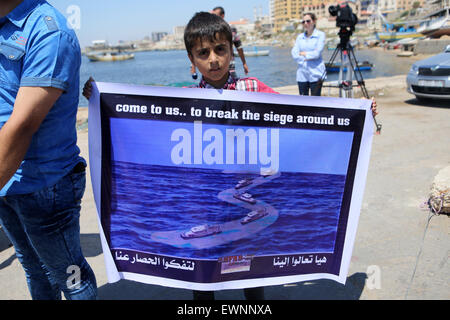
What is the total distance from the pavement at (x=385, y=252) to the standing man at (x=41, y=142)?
0.93 metres

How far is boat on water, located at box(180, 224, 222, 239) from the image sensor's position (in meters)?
2.08

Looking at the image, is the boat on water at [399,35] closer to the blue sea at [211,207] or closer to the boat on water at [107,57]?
the boat on water at [107,57]

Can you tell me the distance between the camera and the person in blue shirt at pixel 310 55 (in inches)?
272

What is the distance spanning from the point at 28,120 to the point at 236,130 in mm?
996

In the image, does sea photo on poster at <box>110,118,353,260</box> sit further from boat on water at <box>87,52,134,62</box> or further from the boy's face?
boat on water at <box>87,52,134,62</box>

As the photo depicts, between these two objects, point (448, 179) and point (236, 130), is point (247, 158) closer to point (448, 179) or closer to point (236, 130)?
point (236, 130)

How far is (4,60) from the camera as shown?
4.97 ft

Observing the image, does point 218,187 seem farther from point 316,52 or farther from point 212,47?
point 316,52

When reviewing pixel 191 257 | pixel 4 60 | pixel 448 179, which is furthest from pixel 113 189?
pixel 448 179

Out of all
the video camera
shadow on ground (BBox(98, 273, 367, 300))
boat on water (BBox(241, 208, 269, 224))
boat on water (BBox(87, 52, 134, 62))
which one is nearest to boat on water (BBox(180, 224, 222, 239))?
boat on water (BBox(241, 208, 269, 224))

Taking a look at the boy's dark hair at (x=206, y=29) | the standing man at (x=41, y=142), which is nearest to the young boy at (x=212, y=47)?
the boy's dark hair at (x=206, y=29)

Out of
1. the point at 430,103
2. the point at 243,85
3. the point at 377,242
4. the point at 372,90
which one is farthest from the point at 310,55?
the point at 243,85

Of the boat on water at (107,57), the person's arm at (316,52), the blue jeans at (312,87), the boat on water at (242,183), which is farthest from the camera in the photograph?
the boat on water at (107,57)

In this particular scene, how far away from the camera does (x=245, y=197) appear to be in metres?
2.08
